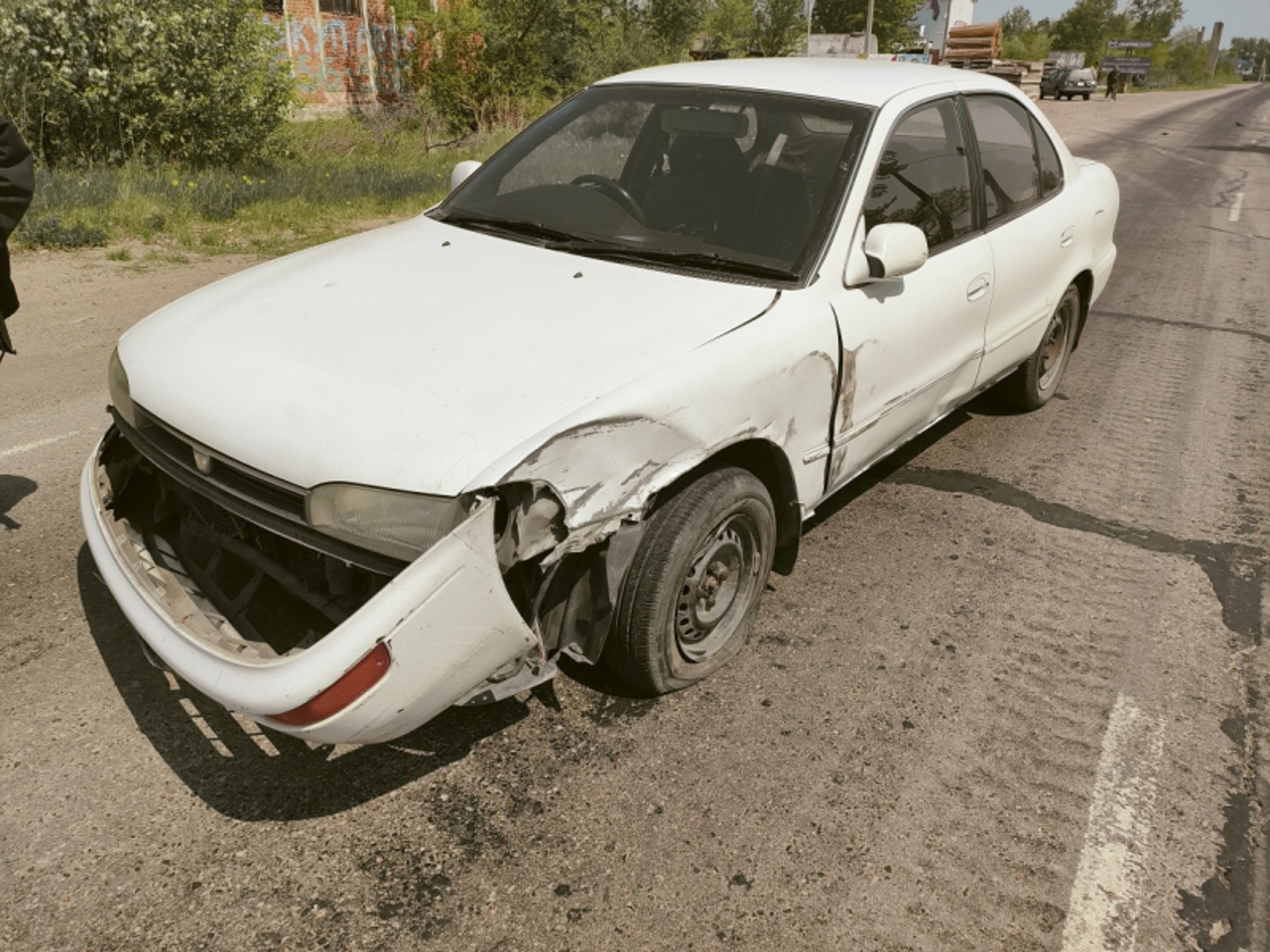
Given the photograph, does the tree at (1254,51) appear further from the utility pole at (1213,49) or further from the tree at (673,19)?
the tree at (673,19)

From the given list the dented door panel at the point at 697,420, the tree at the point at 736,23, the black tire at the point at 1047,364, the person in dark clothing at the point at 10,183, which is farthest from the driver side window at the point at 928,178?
the tree at the point at 736,23

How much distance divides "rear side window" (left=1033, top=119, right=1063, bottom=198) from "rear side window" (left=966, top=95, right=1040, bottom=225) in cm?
6

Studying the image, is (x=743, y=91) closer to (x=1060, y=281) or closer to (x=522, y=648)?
(x=1060, y=281)

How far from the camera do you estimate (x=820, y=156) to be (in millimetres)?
3449

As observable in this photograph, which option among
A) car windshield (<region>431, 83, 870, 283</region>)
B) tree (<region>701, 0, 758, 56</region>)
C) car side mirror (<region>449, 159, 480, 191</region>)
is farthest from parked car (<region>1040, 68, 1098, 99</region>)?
car side mirror (<region>449, 159, 480, 191</region>)

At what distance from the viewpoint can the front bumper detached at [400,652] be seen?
213 centimetres

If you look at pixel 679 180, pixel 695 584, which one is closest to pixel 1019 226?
pixel 679 180

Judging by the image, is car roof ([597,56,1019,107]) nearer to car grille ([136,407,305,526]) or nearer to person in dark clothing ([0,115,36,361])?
person in dark clothing ([0,115,36,361])

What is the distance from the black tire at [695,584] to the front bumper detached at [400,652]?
433mm

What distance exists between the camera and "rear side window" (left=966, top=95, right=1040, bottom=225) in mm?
4184

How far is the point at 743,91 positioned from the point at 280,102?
10478 mm

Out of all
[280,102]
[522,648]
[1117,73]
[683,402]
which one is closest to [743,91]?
[683,402]

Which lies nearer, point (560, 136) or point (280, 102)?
point (560, 136)

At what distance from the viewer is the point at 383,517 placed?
7.48ft
